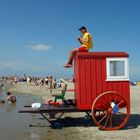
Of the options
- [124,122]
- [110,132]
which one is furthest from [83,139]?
[124,122]

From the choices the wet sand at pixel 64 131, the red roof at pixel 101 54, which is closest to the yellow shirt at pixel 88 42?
the red roof at pixel 101 54

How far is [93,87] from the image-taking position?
42.9 feet

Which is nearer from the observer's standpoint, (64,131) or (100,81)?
(64,131)

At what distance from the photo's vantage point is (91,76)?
13.1 metres

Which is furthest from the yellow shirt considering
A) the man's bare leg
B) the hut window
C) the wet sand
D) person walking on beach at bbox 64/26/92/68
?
the wet sand

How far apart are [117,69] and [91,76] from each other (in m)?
1.06

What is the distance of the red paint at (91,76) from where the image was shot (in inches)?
514

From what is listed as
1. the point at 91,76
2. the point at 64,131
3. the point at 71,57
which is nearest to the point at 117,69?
the point at 91,76

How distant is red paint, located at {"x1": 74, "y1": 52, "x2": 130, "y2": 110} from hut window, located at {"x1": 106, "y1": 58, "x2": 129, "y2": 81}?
15 cm

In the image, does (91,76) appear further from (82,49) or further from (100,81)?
(82,49)

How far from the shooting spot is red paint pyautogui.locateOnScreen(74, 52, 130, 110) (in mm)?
13062

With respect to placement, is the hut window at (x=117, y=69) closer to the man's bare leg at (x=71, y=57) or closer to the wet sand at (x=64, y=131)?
the man's bare leg at (x=71, y=57)

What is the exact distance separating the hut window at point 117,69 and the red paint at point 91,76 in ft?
0.50

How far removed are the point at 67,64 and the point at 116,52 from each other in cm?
221
